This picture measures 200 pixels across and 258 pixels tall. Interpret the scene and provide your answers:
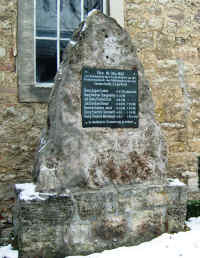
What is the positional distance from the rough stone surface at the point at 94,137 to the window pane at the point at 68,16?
1.76 metres

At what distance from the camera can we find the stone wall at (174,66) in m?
5.04

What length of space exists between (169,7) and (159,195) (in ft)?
10.9

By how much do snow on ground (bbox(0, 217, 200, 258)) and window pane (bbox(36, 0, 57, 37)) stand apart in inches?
123

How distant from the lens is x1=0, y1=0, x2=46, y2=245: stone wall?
440 centimetres

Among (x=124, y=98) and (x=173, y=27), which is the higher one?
(x=173, y=27)

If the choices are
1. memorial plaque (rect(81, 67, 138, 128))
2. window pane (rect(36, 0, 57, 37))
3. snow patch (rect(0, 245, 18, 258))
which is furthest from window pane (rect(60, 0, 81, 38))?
snow patch (rect(0, 245, 18, 258))

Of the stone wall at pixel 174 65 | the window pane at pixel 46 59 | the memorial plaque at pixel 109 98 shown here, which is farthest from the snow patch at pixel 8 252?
the window pane at pixel 46 59

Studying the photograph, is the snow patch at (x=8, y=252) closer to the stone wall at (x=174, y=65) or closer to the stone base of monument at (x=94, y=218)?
the stone base of monument at (x=94, y=218)

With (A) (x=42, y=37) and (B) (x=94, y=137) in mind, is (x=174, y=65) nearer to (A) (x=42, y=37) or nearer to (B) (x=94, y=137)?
(A) (x=42, y=37)

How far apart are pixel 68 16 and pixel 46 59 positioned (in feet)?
2.52

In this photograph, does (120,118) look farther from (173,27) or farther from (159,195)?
(173,27)

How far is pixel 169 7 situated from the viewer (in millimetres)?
5172

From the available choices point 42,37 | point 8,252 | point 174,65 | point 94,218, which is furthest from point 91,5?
point 8,252

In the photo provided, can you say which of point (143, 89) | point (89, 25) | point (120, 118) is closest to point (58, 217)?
point (120, 118)
